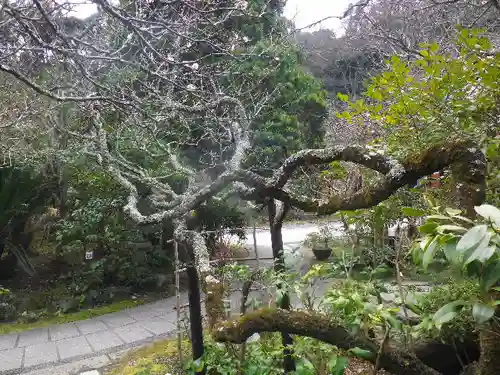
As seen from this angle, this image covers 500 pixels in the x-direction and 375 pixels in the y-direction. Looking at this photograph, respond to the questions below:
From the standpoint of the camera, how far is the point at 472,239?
756mm

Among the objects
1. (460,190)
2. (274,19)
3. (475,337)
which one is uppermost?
(274,19)

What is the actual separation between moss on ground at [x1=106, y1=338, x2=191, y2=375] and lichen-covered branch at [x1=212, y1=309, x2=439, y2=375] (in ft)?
8.67

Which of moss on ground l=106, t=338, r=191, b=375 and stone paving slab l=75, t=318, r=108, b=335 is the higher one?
stone paving slab l=75, t=318, r=108, b=335

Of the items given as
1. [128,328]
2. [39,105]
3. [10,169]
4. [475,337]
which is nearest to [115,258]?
[128,328]

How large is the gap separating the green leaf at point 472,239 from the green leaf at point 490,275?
0.32 ft

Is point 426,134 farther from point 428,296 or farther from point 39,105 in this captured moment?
point 39,105

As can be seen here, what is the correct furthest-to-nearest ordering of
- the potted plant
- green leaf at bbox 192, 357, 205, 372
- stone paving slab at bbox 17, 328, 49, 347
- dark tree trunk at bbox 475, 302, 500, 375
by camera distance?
the potted plant < stone paving slab at bbox 17, 328, 49, 347 < green leaf at bbox 192, 357, 205, 372 < dark tree trunk at bbox 475, 302, 500, 375

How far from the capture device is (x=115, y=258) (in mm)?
6875

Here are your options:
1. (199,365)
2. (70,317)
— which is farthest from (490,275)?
(70,317)

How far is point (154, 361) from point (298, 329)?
320 cm

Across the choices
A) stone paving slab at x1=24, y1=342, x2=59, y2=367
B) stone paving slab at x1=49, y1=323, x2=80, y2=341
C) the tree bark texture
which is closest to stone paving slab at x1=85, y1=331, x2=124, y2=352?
stone paving slab at x1=49, y1=323, x2=80, y2=341

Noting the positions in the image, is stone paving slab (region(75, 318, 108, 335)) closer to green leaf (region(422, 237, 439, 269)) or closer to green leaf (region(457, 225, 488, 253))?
green leaf (region(422, 237, 439, 269))

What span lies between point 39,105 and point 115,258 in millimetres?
2648

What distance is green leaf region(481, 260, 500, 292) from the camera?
806 mm
